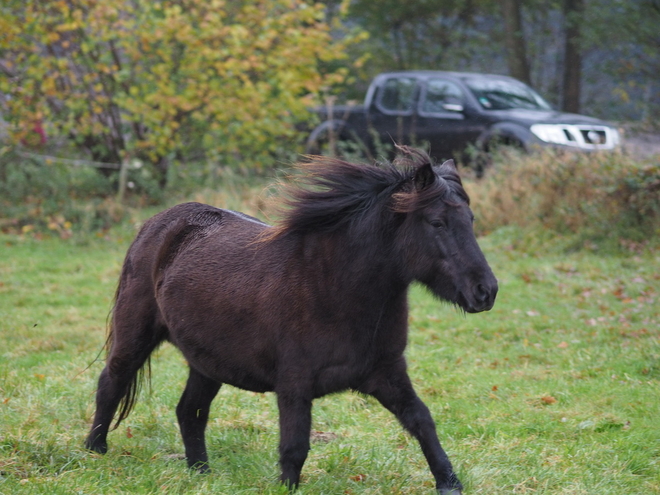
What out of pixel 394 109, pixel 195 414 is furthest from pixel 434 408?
pixel 394 109

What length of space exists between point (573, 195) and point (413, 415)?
307 inches

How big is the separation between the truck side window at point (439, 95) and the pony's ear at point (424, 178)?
977 centimetres

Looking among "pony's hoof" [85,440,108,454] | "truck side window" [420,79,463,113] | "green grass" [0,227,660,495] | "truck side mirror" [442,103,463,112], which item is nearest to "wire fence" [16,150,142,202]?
"green grass" [0,227,660,495]

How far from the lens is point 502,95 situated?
13.6 meters


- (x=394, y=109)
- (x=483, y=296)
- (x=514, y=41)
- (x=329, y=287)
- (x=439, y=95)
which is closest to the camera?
(x=483, y=296)

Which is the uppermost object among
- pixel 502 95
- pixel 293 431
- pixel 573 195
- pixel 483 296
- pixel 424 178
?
pixel 424 178

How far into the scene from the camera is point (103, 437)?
469cm

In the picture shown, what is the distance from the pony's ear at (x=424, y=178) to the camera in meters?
3.77

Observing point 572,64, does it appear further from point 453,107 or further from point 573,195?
point 573,195

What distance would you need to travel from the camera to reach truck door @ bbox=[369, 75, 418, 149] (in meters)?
13.8

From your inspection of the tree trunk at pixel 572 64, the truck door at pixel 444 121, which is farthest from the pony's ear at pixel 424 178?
the tree trunk at pixel 572 64

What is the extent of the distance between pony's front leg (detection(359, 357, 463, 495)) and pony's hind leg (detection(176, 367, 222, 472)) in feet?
4.01

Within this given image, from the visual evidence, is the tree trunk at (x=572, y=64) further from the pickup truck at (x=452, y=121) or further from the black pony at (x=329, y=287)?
the black pony at (x=329, y=287)

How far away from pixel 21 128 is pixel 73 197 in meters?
1.39
